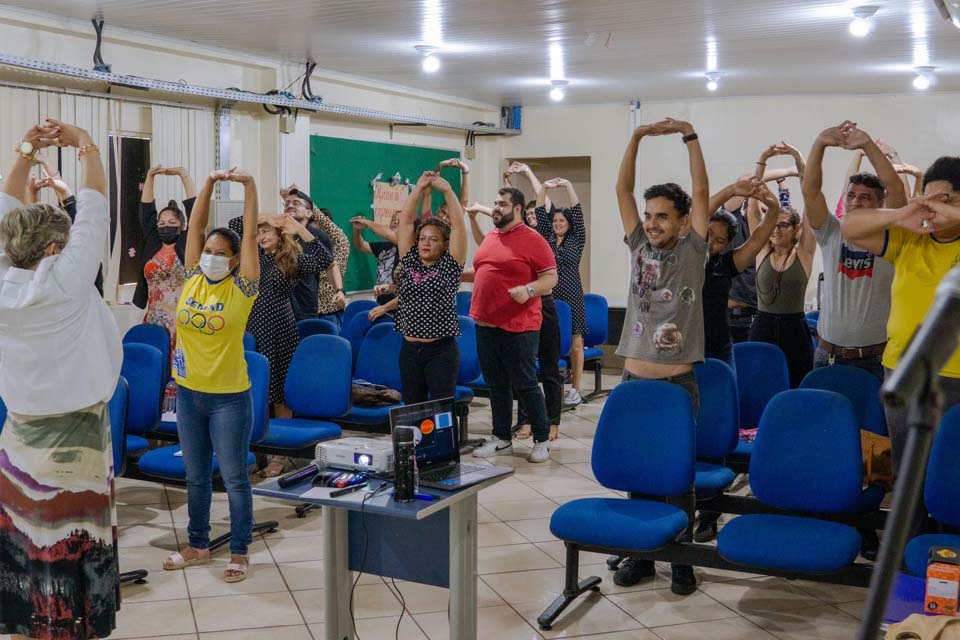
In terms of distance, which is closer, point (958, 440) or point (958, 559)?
point (958, 559)

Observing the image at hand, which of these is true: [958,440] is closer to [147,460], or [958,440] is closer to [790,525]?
[790,525]

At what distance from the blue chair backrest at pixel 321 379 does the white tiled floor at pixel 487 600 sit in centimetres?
65

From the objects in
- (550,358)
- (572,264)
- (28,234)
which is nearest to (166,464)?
(28,234)

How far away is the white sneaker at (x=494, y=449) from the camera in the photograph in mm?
6434

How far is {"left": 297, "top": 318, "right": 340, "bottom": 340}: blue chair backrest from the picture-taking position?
6426 mm

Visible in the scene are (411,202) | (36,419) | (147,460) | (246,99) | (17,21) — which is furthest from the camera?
(246,99)

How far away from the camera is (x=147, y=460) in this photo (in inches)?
187

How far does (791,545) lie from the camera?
11.3ft

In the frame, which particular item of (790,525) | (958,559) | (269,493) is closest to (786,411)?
(790,525)

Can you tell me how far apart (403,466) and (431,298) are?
8.35 feet

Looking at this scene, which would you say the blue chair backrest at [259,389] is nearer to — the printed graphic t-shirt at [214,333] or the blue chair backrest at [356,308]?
the printed graphic t-shirt at [214,333]

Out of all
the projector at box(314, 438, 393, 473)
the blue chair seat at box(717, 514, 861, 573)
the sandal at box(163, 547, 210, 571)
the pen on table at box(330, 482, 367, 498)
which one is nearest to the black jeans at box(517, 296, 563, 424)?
the sandal at box(163, 547, 210, 571)

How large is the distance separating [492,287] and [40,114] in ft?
10.4

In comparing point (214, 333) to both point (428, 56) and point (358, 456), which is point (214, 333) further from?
point (428, 56)
